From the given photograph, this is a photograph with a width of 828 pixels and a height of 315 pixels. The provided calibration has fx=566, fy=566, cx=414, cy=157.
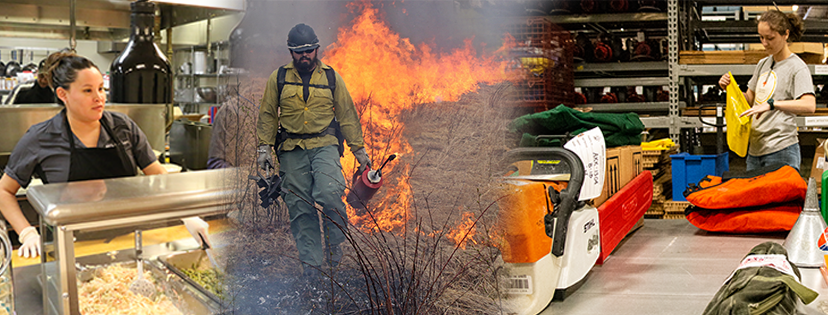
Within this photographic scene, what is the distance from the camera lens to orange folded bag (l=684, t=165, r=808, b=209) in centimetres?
309

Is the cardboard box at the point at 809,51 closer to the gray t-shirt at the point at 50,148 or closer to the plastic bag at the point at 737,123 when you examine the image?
the plastic bag at the point at 737,123

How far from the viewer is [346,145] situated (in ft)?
2.42

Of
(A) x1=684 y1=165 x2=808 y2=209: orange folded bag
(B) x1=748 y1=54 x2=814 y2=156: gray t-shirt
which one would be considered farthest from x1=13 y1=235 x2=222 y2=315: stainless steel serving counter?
(B) x1=748 y1=54 x2=814 y2=156: gray t-shirt

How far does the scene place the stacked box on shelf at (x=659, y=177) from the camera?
13.3 feet

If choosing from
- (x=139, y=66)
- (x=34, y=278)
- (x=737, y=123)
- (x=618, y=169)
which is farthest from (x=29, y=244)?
(x=737, y=123)

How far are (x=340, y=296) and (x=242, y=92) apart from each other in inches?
11.3

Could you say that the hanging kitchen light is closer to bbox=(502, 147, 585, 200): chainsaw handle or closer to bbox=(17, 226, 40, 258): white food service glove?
bbox=(17, 226, 40, 258): white food service glove

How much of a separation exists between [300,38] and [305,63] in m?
0.03

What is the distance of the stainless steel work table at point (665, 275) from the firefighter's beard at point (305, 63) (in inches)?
55.0

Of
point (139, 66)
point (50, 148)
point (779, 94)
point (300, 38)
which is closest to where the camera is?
point (300, 38)

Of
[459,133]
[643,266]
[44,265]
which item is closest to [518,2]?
[459,133]

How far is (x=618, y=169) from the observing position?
290cm

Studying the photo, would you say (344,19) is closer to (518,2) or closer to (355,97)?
(355,97)

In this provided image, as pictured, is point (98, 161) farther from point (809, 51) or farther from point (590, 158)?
point (809, 51)
